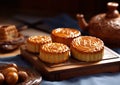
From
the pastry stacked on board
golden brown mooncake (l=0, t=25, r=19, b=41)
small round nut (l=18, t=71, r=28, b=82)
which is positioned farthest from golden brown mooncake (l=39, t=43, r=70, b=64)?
golden brown mooncake (l=0, t=25, r=19, b=41)

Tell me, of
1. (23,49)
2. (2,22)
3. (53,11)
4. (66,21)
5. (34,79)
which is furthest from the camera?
(53,11)

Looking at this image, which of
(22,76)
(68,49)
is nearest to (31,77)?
(22,76)

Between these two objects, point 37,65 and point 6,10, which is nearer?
point 37,65

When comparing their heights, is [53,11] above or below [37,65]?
above

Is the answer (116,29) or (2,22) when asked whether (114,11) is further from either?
(2,22)

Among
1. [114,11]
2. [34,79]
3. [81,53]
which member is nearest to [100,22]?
[114,11]
